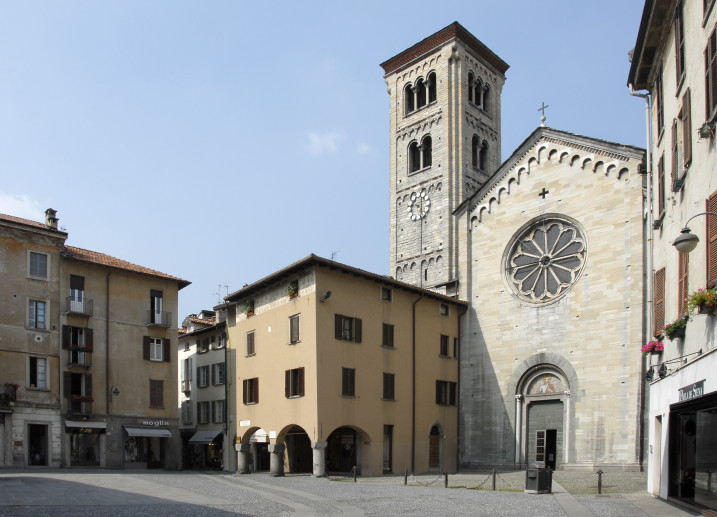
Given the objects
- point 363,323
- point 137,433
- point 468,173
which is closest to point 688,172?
point 363,323

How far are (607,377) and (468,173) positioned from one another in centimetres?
1720

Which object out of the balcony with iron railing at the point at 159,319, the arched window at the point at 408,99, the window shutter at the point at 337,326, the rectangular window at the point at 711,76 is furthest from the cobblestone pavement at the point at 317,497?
the arched window at the point at 408,99

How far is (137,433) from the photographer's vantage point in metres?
39.6

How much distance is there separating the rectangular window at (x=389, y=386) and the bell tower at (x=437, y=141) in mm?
8310

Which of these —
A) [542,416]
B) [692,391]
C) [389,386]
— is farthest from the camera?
[542,416]

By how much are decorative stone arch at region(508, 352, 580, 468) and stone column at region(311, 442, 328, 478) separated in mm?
9819

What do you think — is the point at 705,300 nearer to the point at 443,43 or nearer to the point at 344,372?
the point at 344,372

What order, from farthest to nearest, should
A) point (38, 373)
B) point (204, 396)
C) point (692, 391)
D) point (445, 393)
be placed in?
point (204, 396)
point (445, 393)
point (38, 373)
point (692, 391)

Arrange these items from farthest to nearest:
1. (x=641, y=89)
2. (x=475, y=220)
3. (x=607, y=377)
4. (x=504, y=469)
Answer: (x=475, y=220) < (x=504, y=469) < (x=607, y=377) < (x=641, y=89)

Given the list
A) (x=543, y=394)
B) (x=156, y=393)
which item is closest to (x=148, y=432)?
(x=156, y=393)

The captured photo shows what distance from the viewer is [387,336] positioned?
34.6 m

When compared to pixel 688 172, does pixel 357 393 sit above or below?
below

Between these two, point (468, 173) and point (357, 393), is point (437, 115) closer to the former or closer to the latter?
point (468, 173)

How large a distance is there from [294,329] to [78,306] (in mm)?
13479
